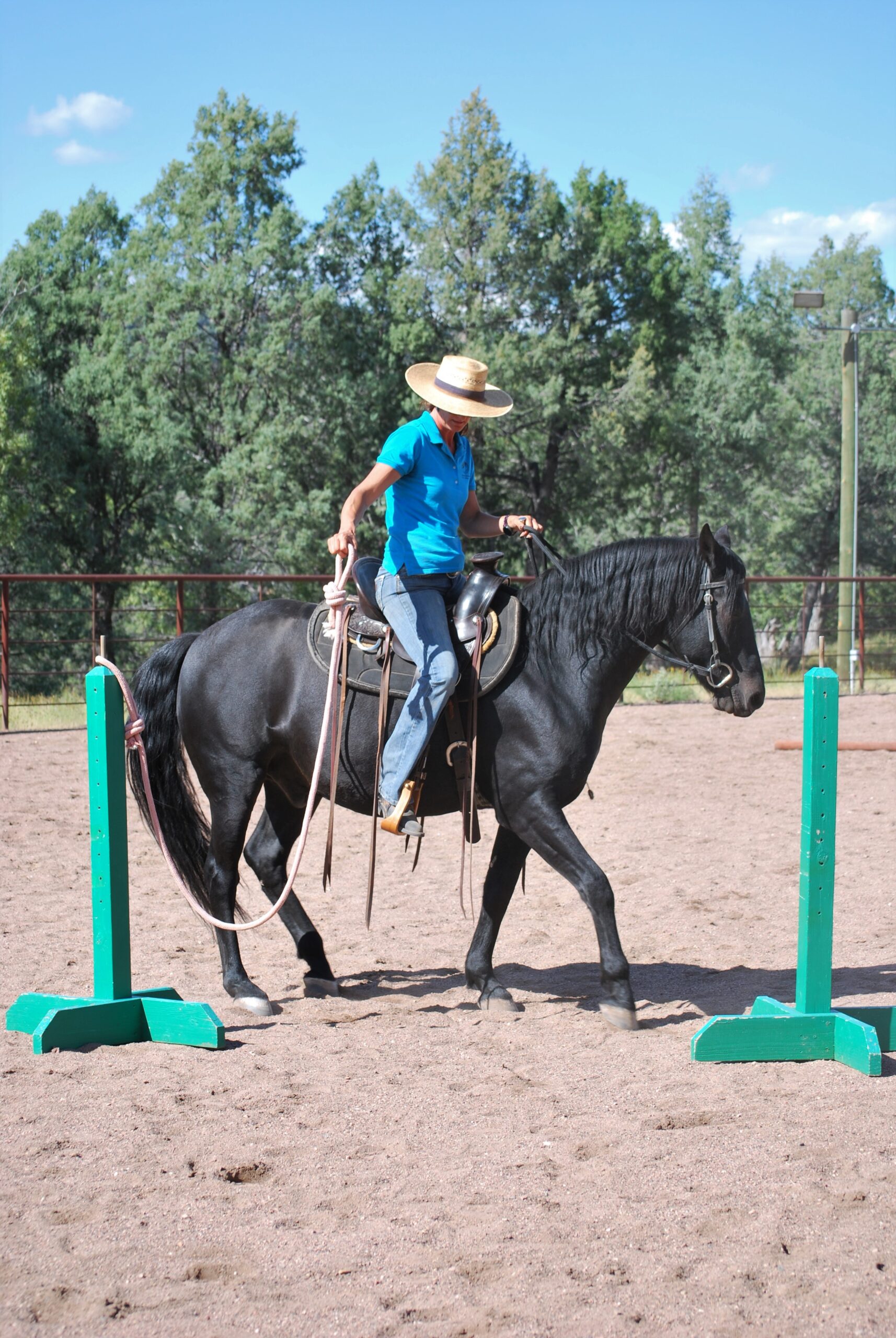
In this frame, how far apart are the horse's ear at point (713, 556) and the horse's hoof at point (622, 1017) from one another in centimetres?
171

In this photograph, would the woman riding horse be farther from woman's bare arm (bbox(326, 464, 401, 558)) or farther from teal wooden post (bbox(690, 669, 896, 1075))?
teal wooden post (bbox(690, 669, 896, 1075))

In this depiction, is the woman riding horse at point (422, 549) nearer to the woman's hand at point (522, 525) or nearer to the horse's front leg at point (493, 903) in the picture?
the woman's hand at point (522, 525)

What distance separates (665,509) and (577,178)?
11.0 meters

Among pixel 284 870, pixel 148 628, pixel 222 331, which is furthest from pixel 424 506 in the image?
pixel 222 331

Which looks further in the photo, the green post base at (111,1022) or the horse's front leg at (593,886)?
the horse's front leg at (593,886)

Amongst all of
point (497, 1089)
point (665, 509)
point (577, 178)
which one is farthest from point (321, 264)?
point (497, 1089)

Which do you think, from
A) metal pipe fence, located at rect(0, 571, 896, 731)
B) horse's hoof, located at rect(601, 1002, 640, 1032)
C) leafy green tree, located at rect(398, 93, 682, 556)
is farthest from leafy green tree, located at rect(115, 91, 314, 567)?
horse's hoof, located at rect(601, 1002, 640, 1032)

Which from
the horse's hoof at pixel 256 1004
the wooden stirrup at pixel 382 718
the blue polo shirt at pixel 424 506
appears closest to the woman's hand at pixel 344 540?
the blue polo shirt at pixel 424 506

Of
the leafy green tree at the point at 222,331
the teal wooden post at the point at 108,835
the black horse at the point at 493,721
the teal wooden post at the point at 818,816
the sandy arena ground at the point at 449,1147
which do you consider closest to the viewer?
the sandy arena ground at the point at 449,1147

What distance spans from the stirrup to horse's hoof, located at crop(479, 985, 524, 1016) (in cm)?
77

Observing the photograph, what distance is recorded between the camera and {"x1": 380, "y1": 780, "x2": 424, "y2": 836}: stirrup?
4367 millimetres

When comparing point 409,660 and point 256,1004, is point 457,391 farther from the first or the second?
point 256,1004

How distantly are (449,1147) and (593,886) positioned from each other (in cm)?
131

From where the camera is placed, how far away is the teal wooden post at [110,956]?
13.3 ft
